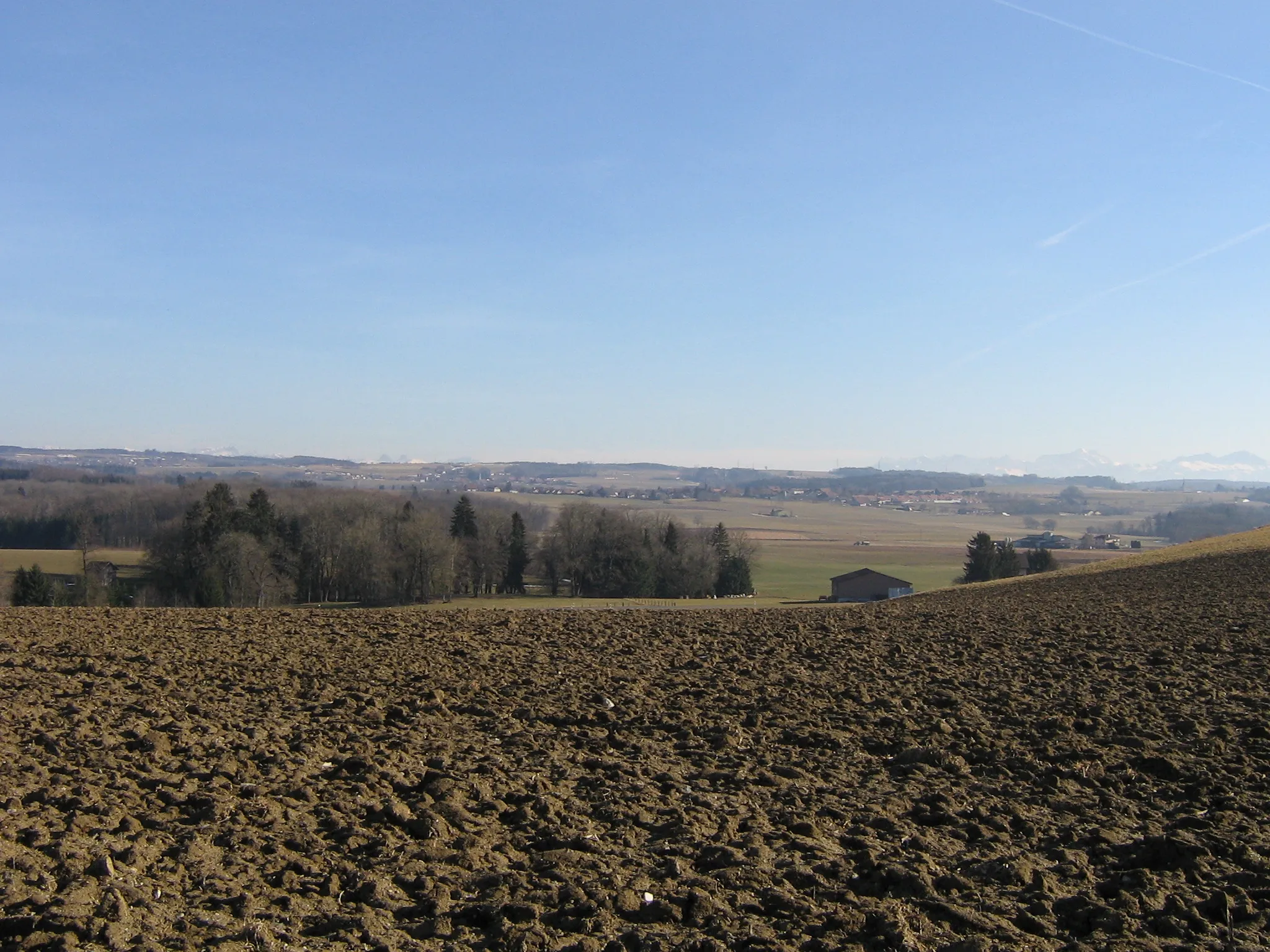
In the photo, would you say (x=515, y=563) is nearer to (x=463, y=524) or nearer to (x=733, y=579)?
(x=463, y=524)

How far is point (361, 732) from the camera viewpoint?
10.8 m

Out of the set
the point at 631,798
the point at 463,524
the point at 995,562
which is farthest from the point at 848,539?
the point at 631,798

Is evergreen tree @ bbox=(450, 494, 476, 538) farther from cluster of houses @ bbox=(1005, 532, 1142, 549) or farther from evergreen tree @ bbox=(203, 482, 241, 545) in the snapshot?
cluster of houses @ bbox=(1005, 532, 1142, 549)

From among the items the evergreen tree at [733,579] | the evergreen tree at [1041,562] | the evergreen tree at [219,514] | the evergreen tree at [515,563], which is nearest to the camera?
the evergreen tree at [219,514]

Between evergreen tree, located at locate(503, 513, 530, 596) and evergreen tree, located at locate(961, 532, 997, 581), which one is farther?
evergreen tree, located at locate(503, 513, 530, 596)

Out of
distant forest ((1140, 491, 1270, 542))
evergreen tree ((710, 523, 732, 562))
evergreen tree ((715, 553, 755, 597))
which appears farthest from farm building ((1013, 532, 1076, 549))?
evergreen tree ((715, 553, 755, 597))

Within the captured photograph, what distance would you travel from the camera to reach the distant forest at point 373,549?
5462 cm

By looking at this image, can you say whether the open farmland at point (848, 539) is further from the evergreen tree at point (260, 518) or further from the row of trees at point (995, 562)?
the evergreen tree at point (260, 518)

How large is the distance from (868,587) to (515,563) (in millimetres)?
24234

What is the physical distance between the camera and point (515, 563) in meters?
69.8

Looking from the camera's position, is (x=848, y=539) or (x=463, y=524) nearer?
(x=463, y=524)

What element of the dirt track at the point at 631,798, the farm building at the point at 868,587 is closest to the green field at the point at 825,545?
the farm building at the point at 868,587

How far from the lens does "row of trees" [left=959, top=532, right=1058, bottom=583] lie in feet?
217

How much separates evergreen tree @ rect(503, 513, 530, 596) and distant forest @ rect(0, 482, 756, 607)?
87 mm
